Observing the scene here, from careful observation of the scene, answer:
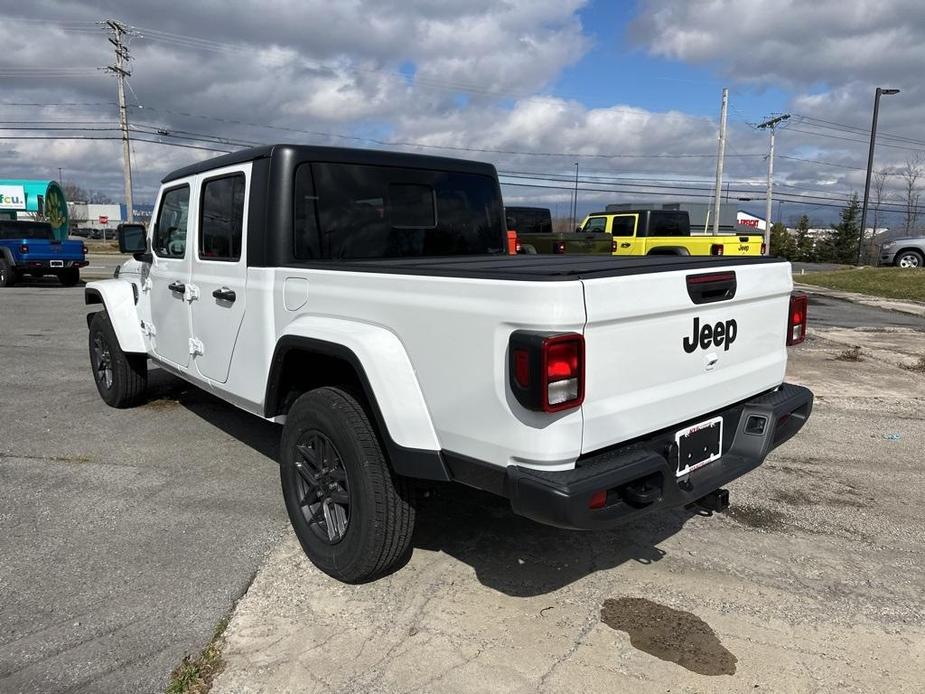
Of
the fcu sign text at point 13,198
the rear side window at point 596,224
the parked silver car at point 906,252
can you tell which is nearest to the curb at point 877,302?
the parked silver car at point 906,252

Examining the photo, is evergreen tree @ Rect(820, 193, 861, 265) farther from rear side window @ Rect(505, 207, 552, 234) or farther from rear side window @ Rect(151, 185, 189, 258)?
rear side window @ Rect(151, 185, 189, 258)

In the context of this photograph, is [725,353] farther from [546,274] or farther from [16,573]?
[16,573]

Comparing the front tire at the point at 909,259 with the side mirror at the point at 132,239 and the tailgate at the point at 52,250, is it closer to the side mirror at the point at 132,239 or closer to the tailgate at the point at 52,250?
the side mirror at the point at 132,239

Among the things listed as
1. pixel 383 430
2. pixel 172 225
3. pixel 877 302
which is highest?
pixel 172 225

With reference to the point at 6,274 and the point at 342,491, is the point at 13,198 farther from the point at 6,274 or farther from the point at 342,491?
the point at 342,491

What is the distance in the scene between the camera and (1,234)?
1836 cm

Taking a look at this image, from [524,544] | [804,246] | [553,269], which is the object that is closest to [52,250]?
[524,544]

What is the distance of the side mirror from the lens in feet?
16.4

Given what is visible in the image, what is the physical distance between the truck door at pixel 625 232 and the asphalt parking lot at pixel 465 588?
1614 centimetres

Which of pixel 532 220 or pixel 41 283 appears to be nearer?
pixel 41 283

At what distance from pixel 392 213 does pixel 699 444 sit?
6.95ft

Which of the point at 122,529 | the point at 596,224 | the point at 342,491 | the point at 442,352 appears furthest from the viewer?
the point at 596,224

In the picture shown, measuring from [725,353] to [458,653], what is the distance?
1688 mm

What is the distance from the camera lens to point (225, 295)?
378 cm
